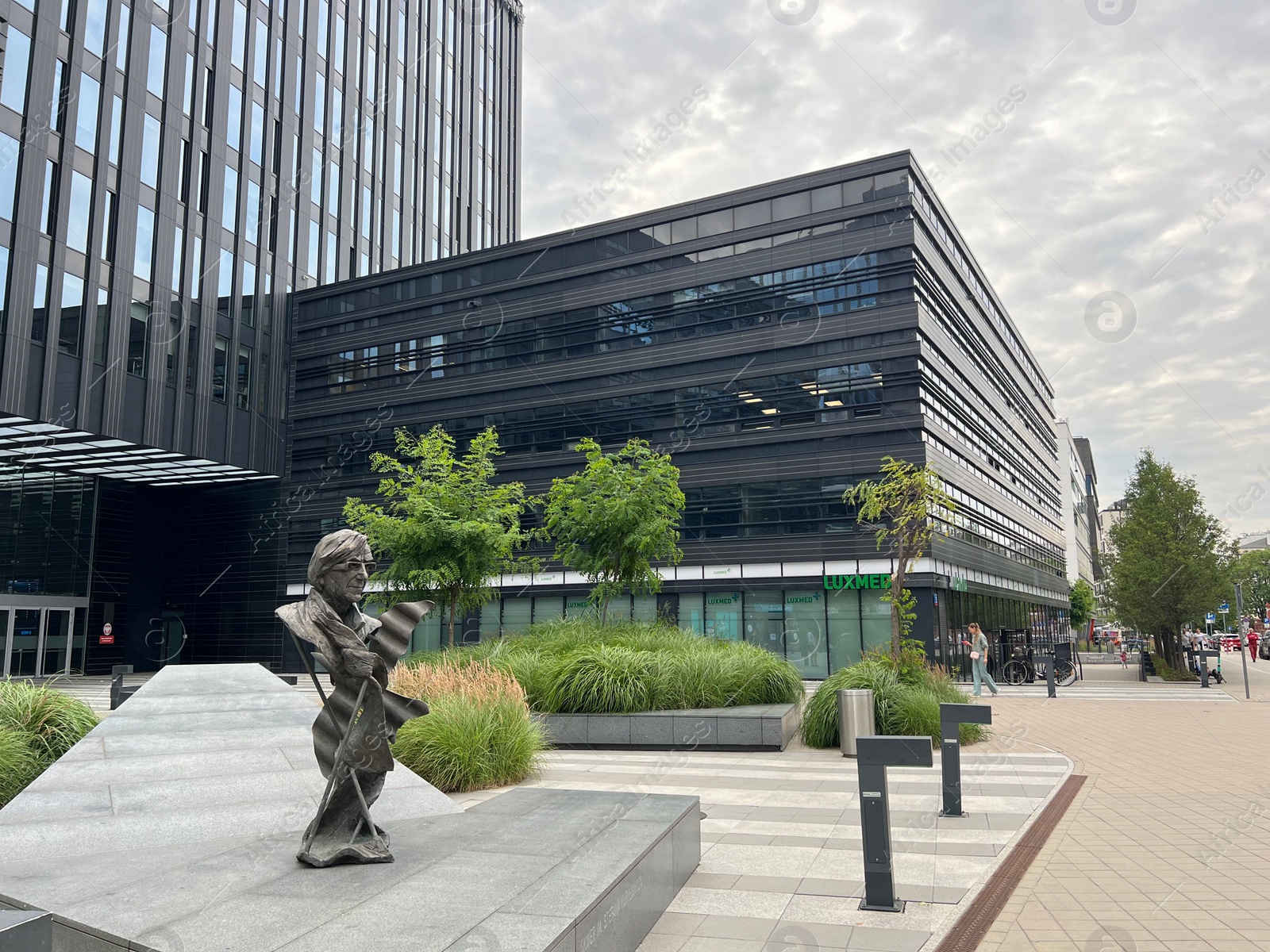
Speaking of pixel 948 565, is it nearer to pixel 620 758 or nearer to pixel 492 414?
pixel 492 414

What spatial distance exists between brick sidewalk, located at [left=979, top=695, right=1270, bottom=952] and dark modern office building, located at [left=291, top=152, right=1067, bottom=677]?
57.2ft

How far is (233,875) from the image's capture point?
16.8 feet

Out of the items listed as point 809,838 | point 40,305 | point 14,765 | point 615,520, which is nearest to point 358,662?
point 809,838


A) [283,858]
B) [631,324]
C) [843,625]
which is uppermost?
[631,324]

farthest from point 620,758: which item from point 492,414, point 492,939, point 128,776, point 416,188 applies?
point 416,188

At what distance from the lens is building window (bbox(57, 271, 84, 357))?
96.8ft

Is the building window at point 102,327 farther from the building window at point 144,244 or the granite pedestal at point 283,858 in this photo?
the granite pedestal at point 283,858

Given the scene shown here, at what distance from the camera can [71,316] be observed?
29.8 metres

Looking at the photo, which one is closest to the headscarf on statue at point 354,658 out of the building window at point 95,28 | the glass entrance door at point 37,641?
the building window at point 95,28

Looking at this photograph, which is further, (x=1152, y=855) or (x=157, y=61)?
(x=157, y=61)

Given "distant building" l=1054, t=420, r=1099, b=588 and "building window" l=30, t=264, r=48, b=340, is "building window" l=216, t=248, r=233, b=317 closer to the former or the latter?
"building window" l=30, t=264, r=48, b=340

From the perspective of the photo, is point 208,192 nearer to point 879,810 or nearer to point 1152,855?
point 879,810

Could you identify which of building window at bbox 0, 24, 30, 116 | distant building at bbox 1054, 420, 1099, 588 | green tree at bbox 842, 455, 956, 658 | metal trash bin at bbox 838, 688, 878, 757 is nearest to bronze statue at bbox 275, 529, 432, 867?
metal trash bin at bbox 838, 688, 878, 757

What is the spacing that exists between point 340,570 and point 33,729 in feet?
18.0
